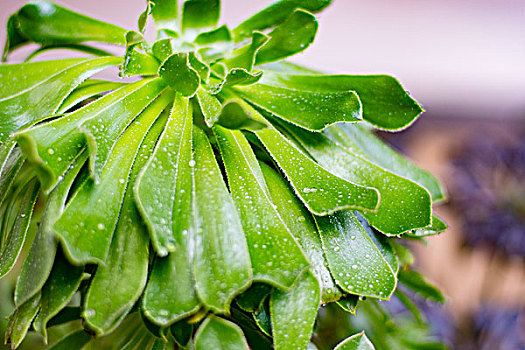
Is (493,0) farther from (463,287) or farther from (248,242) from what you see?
(248,242)

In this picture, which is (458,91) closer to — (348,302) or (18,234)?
(348,302)

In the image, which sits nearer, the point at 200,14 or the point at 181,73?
the point at 181,73

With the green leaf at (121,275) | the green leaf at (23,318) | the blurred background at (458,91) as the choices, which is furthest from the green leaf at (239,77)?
the blurred background at (458,91)

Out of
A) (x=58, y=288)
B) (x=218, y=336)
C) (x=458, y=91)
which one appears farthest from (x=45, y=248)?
(x=458, y=91)

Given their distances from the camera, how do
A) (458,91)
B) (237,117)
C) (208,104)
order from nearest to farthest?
1. (237,117)
2. (208,104)
3. (458,91)

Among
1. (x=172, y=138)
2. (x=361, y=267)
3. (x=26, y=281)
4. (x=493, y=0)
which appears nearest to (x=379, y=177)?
(x=361, y=267)

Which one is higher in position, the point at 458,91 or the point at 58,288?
the point at 58,288

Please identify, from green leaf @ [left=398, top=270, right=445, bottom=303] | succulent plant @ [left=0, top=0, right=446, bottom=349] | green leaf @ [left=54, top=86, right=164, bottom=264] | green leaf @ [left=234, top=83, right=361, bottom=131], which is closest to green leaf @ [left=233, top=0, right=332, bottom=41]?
succulent plant @ [left=0, top=0, right=446, bottom=349]

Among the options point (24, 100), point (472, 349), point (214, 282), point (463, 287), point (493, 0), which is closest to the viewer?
point (214, 282)

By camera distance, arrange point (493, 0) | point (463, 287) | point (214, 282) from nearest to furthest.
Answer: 1. point (214, 282)
2. point (493, 0)
3. point (463, 287)
